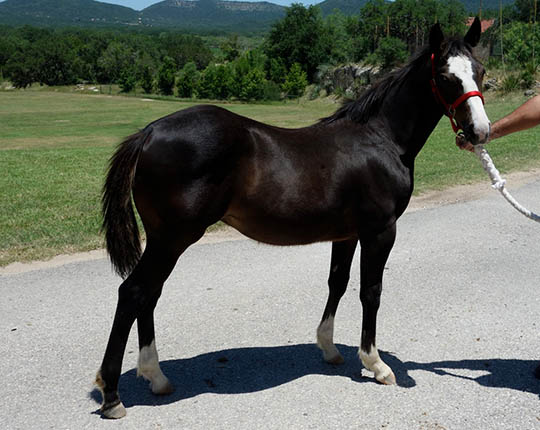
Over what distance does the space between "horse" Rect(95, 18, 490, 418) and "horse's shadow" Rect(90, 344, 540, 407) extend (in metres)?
0.17

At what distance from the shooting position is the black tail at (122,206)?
3290 mm

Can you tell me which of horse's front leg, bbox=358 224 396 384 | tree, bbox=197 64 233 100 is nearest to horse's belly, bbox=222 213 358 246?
horse's front leg, bbox=358 224 396 384

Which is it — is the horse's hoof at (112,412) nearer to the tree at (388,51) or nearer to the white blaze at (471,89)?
the white blaze at (471,89)

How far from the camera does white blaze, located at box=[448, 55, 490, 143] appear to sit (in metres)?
3.29

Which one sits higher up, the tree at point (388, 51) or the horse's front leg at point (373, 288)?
the tree at point (388, 51)

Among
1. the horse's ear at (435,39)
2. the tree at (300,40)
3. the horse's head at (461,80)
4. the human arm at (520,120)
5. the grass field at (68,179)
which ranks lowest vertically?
the grass field at (68,179)

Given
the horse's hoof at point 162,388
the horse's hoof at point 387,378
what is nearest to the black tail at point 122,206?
the horse's hoof at point 162,388

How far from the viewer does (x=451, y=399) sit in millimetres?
3574

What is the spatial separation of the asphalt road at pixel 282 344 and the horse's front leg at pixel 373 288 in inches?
5.0

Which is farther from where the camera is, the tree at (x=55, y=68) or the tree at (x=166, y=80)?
the tree at (x=55, y=68)

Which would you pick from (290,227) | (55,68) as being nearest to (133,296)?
(290,227)

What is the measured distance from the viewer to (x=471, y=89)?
3.34 metres

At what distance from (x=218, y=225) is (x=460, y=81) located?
4.88 meters

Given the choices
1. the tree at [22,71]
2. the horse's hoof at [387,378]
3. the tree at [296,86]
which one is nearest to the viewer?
the horse's hoof at [387,378]
